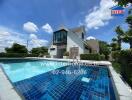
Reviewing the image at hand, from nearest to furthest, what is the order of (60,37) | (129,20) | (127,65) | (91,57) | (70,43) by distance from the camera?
1. (127,65)
2. (129,20)
3. (91,57)
4. (70,43)
5. (60,37)

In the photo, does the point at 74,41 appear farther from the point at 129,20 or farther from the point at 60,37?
the point at 129,20

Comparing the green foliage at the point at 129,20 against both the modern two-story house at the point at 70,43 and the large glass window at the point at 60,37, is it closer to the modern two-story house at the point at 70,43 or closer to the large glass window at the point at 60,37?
the modern two-story house at the point at 70,43

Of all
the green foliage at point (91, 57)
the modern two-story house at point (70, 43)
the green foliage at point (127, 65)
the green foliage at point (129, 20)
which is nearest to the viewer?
the green foliage at point (127, 65)

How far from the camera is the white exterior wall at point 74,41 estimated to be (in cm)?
2980

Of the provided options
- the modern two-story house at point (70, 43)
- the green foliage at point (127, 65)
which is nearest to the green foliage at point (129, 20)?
the green foliage at point (127, 65)

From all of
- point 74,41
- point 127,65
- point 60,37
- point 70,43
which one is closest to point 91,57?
point 74,41

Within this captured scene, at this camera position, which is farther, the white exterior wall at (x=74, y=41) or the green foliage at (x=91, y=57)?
the white exterior wall at (x=74, y=41)

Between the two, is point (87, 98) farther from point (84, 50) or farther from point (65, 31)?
point (65, 31)

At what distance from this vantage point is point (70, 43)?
31.4m

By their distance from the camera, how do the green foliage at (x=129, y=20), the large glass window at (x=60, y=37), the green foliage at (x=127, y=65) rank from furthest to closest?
the large glass window at (x=60, y=37) → the green foliage at (x=129, y=20) → the green foliage at (x=127, y=65)

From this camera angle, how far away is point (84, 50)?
30141 millimetres

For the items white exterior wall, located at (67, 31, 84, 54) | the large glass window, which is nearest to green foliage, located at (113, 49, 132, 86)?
white exterior wall, located at (67, 31, 84, 54)

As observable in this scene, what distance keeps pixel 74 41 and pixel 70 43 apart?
1182 millimetres

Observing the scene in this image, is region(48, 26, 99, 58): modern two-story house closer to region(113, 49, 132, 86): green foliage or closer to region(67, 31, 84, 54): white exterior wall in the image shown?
region(67, 31, 84, 54): white exterior wall
